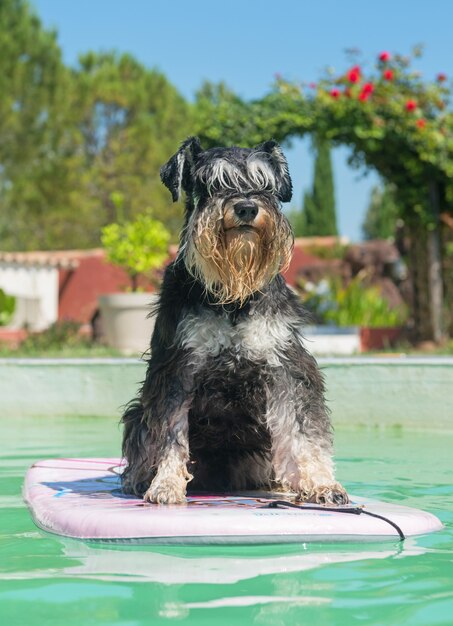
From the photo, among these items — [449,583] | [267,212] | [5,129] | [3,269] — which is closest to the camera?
[449,583]

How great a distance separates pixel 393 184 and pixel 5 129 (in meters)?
19.0

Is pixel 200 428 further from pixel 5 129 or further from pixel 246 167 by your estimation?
pixel 5 129

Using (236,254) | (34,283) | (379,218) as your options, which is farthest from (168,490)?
(379,218)

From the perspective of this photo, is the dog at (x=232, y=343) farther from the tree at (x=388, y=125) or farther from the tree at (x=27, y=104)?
the tree at (x=27, y=104)

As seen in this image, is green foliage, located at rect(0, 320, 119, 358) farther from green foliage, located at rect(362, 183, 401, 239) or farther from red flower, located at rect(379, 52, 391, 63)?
green foliage, located at rect(362, 183, 401, 239)

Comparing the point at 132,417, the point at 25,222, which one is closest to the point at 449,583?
the point at 132,417

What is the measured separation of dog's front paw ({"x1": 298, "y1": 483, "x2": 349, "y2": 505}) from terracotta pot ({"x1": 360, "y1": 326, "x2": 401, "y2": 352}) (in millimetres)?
11499

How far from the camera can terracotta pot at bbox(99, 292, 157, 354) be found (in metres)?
15.3

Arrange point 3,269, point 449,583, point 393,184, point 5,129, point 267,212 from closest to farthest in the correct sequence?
1. point 449,583
2. point 267,212
3. point 393,184
4. point 3,269
5. point 5,129

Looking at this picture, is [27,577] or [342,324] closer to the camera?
[27,577]

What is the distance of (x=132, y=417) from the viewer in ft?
16.0

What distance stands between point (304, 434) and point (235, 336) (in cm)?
55

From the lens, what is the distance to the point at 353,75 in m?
14.5

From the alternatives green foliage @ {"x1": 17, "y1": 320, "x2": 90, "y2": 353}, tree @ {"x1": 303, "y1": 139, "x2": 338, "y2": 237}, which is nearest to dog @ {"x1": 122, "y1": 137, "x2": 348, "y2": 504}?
green foliage @ {"x1": 17, "y1": 320, "x2": 90, "y2": 353}
